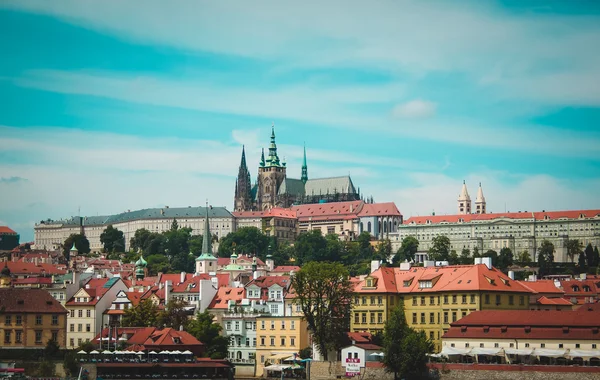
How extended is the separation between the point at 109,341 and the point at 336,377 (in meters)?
18.3

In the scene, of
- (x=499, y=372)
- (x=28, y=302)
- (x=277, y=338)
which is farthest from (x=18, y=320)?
(x=499, y=372)

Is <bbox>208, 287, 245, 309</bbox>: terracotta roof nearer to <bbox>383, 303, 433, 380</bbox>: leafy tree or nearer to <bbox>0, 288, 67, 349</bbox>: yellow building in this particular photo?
<bbox>0, 288, 67, 349</bbox>: yellow building

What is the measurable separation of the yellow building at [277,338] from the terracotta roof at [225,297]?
9739 millimetres

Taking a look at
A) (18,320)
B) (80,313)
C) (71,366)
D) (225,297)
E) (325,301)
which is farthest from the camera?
(225,297)

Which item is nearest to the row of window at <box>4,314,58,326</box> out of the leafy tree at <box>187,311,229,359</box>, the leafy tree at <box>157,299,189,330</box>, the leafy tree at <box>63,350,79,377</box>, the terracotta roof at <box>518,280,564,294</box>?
the leafy tree at <box>157,299,189,330</box>

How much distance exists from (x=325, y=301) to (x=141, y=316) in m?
17.7

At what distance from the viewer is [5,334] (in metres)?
93.5

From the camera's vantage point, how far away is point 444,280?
3632 inches

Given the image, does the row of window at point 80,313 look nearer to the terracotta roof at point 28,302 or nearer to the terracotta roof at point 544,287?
the terracotta roof at point 28,302

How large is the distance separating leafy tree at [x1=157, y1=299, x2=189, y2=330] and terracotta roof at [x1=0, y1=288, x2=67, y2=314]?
26.6ft

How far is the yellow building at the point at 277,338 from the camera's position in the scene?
302ft

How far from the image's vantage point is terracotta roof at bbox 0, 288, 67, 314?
94188 mm

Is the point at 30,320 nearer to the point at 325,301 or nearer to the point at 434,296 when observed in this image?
the point at 325,301

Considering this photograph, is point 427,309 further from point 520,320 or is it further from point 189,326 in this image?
point 189,326
